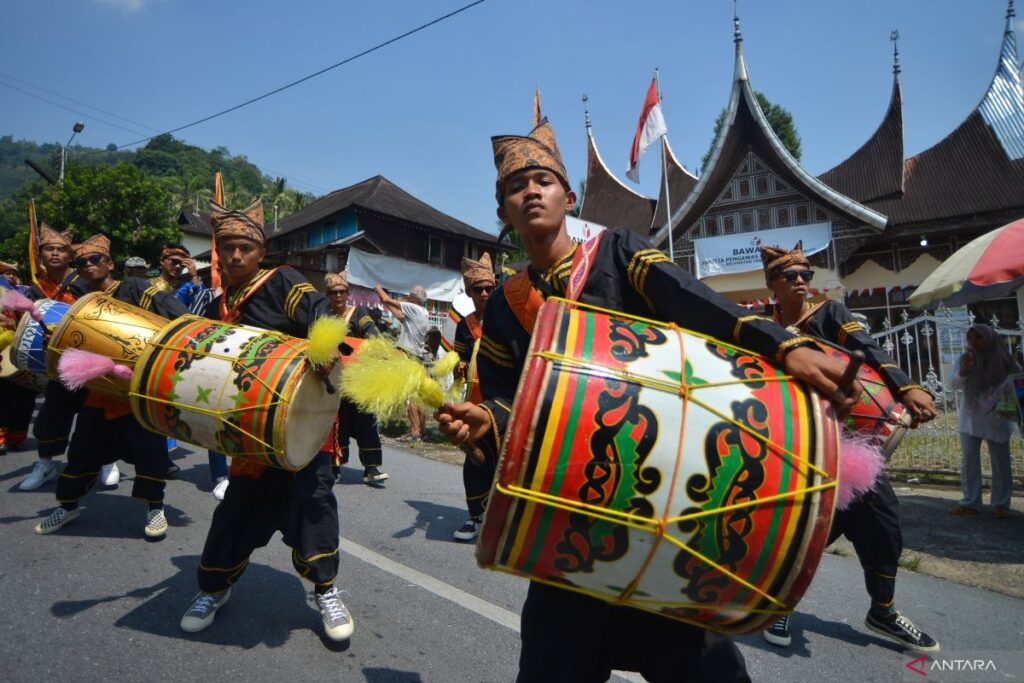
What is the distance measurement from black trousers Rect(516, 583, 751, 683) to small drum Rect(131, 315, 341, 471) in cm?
139

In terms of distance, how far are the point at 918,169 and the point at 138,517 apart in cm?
1925

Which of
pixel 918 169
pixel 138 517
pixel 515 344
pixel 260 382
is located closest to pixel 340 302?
pixel 138 517

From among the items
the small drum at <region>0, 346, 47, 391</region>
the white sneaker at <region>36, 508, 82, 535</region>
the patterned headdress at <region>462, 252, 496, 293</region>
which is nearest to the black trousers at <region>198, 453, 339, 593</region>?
the white sneaker at <region>36, 508, 82, 535</region>

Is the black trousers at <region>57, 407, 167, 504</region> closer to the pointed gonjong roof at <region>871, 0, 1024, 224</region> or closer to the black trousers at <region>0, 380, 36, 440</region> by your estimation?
Answer: the black trousers at <region>0, 380, 36, 440</region>

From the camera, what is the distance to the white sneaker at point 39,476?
16.5 ft

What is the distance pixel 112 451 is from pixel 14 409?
3.35 m

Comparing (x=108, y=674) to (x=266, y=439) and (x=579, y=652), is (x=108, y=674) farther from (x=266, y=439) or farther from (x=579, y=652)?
(x=579, y=652)

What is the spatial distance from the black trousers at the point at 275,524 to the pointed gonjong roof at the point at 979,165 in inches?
629

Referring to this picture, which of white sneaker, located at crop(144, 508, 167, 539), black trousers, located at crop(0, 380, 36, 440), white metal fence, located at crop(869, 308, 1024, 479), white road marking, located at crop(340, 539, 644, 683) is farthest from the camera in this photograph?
white metal fence, located at crop(869, 308, 1024, 479)

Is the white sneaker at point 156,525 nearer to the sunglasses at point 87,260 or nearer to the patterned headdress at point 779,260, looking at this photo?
the sunglasses at point 87,260

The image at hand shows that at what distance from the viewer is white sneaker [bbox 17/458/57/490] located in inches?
198

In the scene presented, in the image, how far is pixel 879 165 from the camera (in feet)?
54.7

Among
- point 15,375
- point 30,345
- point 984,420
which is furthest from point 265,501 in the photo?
point 984,420

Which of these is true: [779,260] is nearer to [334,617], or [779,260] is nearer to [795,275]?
[795,275]
